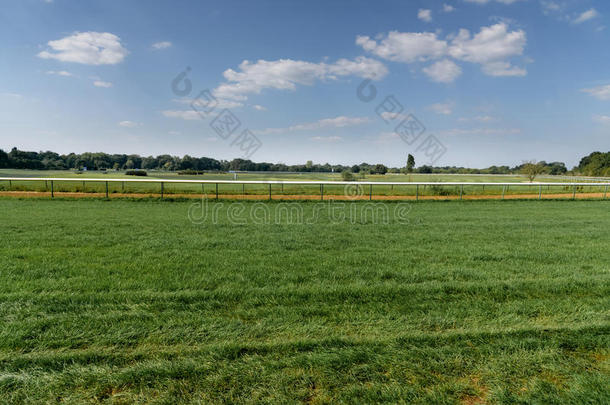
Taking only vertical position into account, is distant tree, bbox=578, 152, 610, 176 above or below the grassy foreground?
above

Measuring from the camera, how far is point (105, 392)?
2520 mm

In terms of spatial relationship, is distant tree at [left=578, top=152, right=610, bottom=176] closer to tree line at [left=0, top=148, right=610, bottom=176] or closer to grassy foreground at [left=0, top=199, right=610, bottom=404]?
tree line at [left=0, top=148, right=610, bottom=176]

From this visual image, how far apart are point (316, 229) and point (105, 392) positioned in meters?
7.59

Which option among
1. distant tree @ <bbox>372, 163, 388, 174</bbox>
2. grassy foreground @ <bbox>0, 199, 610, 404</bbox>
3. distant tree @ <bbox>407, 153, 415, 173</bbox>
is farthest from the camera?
distant tree @ <bbox>372, 163, 388, 174</bbox>

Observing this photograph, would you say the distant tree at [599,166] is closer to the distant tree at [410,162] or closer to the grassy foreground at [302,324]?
the distant tree at [410,162]

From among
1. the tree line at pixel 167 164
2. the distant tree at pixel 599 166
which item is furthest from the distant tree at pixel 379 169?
the distant tree at pixel 599 166

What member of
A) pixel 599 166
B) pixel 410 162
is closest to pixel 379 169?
pixel 410 162

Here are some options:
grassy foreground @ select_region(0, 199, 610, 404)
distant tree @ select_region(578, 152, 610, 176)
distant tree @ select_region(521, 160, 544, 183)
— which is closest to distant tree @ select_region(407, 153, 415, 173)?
distant tree @ select_region(521, 160, 544, 183)

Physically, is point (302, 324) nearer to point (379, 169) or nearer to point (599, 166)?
point (379, 169)

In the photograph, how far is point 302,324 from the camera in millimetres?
3584

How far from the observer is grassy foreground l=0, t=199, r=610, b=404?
2594 mm

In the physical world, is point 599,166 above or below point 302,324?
above

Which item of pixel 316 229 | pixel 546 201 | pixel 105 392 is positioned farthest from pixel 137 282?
pixel 546 201

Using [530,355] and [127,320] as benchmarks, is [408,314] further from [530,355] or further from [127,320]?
[127,320]
